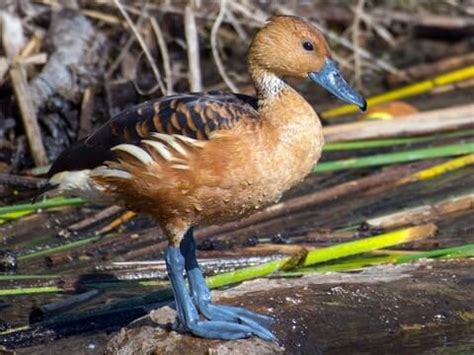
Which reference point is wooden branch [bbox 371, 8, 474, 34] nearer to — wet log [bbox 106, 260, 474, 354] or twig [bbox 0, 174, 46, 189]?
twig [bbox 0, 174, 46, 189]

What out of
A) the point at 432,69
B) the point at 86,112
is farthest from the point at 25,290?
the point at 432,69

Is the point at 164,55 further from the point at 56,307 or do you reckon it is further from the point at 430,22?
the point at 430,22

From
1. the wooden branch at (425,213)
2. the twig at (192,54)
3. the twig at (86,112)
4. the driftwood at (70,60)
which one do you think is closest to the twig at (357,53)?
the twig at (192,54)

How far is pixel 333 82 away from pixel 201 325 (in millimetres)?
1103

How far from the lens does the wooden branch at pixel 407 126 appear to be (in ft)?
23.2

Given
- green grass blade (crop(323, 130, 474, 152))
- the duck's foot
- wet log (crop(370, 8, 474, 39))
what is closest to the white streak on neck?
the duck's foot

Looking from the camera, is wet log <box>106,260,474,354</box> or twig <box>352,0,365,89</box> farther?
twig <box>352,0,365,89</box>

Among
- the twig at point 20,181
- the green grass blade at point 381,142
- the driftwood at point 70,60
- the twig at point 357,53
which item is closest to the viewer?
the twig at point 20,181

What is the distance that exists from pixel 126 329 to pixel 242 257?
1.11 meters

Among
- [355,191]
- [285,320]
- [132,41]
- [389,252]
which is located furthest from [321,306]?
[132,41]

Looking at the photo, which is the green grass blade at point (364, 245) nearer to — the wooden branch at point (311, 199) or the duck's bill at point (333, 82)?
the wooden branch at point (311, 199)

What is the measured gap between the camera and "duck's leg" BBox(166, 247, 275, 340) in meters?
4.42

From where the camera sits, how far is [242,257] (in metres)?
5.54

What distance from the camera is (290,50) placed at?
15.1 ft
